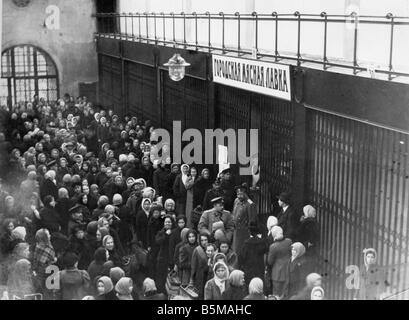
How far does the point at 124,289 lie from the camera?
8.02m

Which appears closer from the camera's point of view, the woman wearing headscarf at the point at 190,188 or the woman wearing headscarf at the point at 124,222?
the woman wearing headscarf at the point at 124,222

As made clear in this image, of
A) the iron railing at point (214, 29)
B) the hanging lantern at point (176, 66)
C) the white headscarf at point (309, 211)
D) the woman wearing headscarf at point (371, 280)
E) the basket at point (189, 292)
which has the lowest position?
the basket at point (189, 292)

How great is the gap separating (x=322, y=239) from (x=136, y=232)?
2807 millimetres

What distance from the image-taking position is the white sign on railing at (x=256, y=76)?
11.8m

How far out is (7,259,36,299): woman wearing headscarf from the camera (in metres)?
8.45

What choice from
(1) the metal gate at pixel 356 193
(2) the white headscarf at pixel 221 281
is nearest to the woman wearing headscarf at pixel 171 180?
(1) the metal gate at pixel 356 193

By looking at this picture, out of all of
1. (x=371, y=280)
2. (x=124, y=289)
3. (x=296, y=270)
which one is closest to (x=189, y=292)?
(x=124, y=289)

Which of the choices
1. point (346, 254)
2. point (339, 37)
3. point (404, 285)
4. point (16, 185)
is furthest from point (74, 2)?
point (404, 285)

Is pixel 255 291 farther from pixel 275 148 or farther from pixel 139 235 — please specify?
pixel 275 148

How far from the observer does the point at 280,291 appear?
9.02 meters

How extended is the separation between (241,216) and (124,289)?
338 centimetres

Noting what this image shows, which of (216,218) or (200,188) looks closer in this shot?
(216,218)

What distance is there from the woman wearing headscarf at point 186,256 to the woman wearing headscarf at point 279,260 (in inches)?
39.1

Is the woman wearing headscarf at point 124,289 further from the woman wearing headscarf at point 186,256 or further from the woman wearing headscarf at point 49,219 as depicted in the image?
the woman wearing headscarf at point 49,219
